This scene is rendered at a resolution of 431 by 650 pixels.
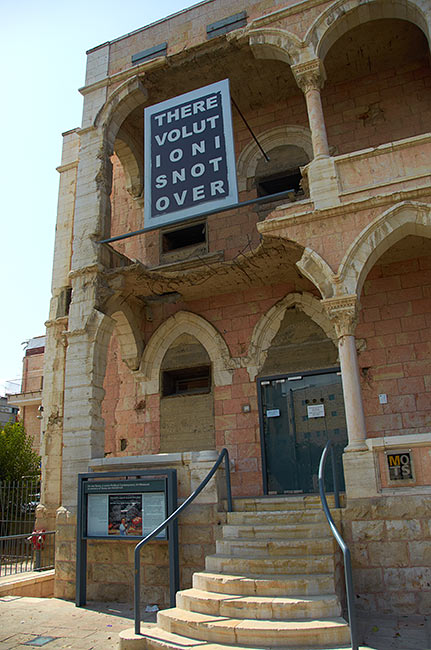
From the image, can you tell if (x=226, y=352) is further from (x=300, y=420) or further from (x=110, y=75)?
(x=110, y=75)

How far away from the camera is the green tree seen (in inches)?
704

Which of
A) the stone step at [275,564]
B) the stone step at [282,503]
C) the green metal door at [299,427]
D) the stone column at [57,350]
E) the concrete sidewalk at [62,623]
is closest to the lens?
the concrete sidewalk at [62,623]

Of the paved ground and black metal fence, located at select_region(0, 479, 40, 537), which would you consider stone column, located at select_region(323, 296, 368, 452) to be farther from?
black metal fence, located at select_region(0, 479, 40, 537)

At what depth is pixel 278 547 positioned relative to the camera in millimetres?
6309

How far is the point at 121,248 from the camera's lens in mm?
12633

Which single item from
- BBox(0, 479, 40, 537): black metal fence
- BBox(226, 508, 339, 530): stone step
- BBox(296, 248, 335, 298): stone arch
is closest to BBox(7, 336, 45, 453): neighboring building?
BBox(0, 479, 40, 537): black metal fence

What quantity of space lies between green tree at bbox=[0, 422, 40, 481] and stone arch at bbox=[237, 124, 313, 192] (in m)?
12.7

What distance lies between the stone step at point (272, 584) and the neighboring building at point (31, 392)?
2139 cm

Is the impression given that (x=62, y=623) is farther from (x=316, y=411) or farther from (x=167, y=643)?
(x=316, y=411)

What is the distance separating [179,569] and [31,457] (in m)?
13.4

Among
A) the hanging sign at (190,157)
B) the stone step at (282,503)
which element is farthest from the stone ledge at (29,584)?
the hanging sign at (190,157)

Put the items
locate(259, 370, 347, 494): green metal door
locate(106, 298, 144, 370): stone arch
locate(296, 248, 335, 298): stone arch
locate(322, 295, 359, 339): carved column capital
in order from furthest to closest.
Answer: locate(106, 298, 144, 370): stone arch, locate(259, 370, 347, 494): green metal door, locate(296, 248, 335, 298): stone arch, locate(322, 295, 359, 339): carved column capital

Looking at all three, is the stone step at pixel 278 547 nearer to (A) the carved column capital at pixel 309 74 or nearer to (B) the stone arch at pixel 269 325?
(B) the stone arch at pixel 269 325

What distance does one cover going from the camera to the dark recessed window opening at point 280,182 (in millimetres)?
11255
